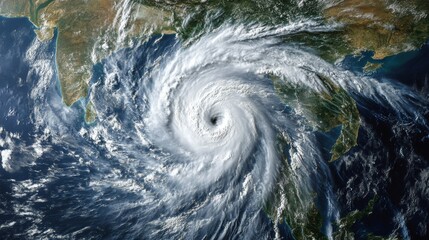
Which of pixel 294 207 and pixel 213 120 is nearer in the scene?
pixel 294 207

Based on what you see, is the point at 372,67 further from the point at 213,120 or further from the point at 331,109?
the point at 213,120

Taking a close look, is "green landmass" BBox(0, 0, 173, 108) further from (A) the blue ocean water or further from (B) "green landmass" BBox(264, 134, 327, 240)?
(B) "green landmass" BBox(264, 134, 327, 240)

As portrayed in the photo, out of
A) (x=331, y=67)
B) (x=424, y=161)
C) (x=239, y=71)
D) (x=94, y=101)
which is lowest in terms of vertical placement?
(x=424, y=161)

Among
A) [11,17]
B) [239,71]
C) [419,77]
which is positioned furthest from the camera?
[11,17]

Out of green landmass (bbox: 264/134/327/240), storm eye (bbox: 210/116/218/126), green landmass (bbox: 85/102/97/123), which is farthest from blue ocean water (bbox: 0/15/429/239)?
green landmass (bbox: 264/134/327/240)

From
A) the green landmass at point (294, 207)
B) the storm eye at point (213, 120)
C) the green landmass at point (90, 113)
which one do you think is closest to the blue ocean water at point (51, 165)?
the green landmass at point (90, 113)

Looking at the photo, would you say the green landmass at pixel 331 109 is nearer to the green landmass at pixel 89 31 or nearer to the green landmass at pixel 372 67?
the green landmass at pixel 372 67

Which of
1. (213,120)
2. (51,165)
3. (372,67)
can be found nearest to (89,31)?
(51,165)

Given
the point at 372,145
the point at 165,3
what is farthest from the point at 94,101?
the point at 372,145

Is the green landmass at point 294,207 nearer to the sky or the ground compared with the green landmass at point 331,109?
nearer to the ground

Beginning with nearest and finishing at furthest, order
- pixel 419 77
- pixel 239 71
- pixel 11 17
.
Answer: pixel 419 77
pixel 239 71
pixel 11 17

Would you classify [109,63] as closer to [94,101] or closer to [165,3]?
[94,101]
